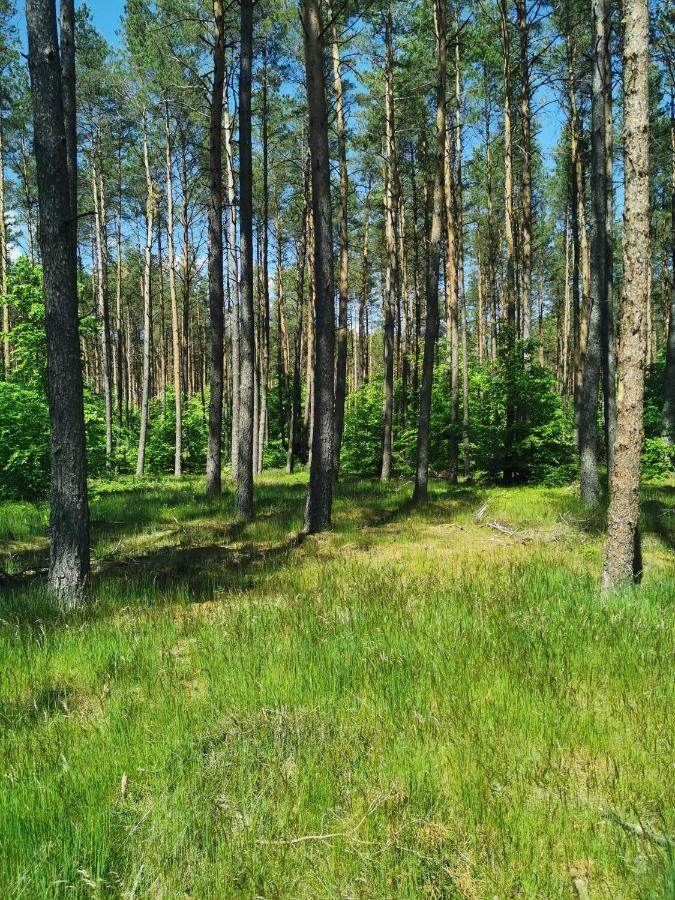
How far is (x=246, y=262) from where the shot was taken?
10.0 meters

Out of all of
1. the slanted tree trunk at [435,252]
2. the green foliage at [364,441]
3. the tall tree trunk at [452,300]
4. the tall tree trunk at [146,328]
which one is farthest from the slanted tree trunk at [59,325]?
the tall tree trunk at [146,328]

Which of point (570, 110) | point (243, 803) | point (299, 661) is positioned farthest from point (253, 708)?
point (570, 110)

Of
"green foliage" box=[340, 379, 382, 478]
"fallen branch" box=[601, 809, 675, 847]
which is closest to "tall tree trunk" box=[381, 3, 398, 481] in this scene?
"green foliage" box=[340, 379, 382, 478]

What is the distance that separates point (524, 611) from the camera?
4535 mm

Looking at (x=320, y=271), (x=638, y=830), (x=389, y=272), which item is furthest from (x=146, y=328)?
(x=638, y=830)

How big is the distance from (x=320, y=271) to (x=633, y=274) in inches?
199

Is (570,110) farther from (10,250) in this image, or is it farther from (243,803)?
(10,250)

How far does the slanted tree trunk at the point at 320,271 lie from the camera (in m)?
8.44

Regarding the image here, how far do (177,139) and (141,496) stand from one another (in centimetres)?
1687

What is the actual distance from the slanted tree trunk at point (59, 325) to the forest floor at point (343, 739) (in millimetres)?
578

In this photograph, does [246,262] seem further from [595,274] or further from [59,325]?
[595,274]

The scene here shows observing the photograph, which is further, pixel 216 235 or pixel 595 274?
pixel 216 235

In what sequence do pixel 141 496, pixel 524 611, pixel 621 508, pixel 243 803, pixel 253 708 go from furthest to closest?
1. pixel 141 496
2. pixel 621 508
3. pixel 524 611
4. pixel 253 708
5. pixel 243 803

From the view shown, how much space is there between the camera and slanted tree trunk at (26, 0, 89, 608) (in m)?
5.13
